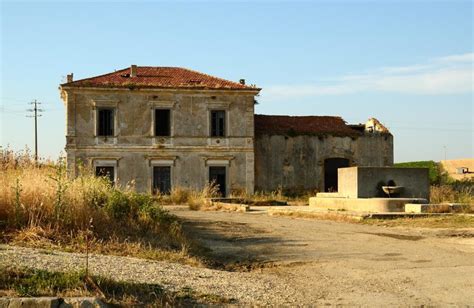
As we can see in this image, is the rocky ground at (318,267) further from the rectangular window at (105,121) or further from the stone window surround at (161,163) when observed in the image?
the rectangular window at (105,121)

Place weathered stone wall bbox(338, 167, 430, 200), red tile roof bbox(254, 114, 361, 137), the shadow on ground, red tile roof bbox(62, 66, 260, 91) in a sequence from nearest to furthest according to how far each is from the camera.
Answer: the shadow on ground → weathered stone wall bbox(338, 167, 430, 200) → red tile roof bbox(62, 66, 260, 91) → red tile roof bbox(254, 114, 361, 137)

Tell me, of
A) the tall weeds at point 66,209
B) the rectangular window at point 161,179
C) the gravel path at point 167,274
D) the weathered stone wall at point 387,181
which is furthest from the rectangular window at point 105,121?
the gravel path at point 167,274

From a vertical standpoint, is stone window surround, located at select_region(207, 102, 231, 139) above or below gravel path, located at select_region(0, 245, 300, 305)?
above

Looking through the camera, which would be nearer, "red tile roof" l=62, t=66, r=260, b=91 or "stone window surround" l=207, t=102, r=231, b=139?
"red tile roof" l=62, t=66, r=260, b=91

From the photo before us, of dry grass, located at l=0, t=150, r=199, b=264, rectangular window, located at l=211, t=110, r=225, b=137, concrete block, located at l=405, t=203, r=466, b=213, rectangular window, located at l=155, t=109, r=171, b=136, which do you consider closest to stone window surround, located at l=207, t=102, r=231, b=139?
rectangular window, located at l=211, t=110, r=225, b=137

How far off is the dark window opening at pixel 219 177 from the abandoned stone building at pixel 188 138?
55mm

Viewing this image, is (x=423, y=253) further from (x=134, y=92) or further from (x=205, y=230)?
(x=134, y=92)

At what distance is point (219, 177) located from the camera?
34969mm

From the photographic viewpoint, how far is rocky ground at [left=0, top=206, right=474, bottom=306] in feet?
23.2

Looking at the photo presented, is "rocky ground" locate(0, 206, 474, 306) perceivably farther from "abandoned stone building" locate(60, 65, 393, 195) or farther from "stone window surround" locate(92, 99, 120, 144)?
"stone window surround" locate(92, 99, 120, 144)

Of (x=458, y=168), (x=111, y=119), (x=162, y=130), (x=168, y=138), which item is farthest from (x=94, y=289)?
(x=458, y=168)

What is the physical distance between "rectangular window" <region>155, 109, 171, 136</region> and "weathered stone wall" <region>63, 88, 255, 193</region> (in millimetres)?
322

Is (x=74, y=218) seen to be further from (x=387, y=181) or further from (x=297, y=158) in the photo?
(x=297, y=158)

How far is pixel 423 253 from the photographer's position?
10539mm
